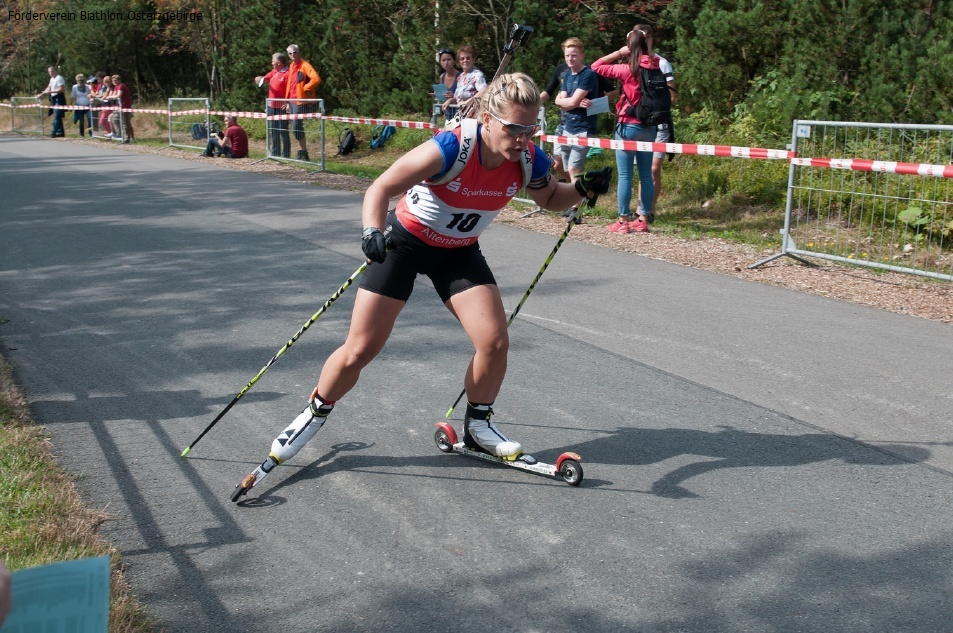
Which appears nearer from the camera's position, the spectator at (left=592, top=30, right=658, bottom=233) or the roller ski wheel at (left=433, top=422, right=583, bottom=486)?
the roller ski wheel at (left=433, top=422, right=583, bottom=486)

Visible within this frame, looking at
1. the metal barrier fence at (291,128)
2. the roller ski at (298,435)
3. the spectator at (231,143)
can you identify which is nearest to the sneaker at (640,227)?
the roller ski at (298,435)

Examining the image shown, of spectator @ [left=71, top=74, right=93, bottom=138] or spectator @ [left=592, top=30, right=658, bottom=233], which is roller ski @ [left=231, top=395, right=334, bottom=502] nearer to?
spectator @ [left=592, top=30, right=658, bottom=233]

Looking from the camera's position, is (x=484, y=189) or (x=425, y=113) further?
(x=425, y=113)

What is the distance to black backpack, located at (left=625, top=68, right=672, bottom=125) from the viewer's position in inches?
464

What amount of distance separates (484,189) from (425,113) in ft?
58.8

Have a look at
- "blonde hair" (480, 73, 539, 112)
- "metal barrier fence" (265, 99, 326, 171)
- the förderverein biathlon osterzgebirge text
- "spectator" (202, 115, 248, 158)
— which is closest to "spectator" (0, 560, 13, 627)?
"blonde hair" (480, 73, 539, 112)

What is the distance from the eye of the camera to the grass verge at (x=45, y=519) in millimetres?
3504

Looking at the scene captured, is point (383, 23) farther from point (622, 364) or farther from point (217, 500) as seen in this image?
point (217, 500)

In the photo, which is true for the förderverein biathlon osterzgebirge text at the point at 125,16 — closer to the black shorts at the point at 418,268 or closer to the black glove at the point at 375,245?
the black shorts at the point at 418,268

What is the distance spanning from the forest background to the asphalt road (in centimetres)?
524

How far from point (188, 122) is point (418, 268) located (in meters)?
23.2

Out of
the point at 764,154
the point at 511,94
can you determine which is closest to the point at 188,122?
the point at 764,154

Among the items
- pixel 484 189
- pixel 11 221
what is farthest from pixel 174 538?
pixel 11 221

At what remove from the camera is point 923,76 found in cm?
1232
